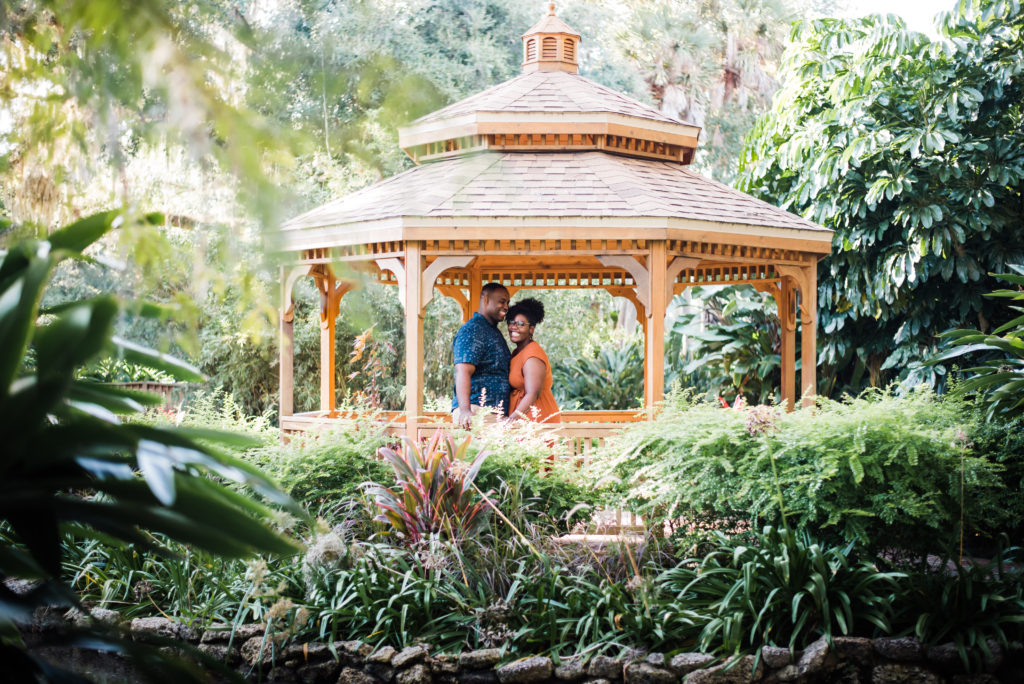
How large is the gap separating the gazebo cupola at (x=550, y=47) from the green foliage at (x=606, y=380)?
4.61m

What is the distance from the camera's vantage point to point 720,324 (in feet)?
41.5

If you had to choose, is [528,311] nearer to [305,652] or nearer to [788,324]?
[788,324]

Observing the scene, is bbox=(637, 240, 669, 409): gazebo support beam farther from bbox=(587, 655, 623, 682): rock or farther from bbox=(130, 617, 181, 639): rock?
bbox=(130, 617, 181, 639): rock

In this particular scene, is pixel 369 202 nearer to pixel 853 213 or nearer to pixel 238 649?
pixel 238 649

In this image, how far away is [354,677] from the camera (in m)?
4.79

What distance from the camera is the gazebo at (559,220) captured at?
25.8 ft

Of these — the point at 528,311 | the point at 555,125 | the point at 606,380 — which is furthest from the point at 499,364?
the point at 606,380

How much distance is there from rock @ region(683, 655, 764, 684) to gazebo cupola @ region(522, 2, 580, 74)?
26.1ft

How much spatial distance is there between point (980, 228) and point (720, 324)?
3794 mm

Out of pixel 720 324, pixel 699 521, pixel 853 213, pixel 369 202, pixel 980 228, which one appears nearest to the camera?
pixel 699 521

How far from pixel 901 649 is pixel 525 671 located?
1952 millimetres

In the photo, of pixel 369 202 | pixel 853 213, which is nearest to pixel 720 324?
pixel 853 213

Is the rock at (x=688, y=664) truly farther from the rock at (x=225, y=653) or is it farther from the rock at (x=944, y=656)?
the rock at (x=225, y=653)

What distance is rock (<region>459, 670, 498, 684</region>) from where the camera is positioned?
4.72 m
